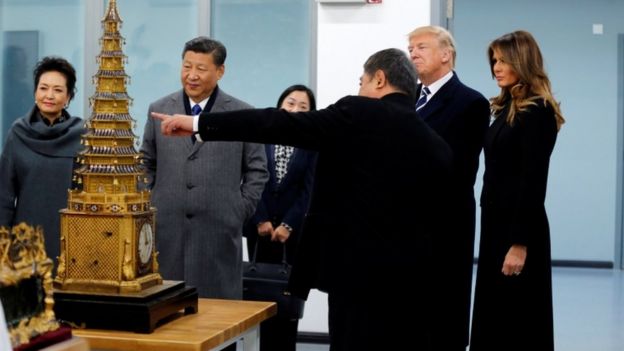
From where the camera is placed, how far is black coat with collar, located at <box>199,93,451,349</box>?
9.75ft

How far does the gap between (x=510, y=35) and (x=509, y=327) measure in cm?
115

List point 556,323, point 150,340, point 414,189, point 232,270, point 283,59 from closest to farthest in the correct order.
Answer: point 150,340 → point 414,189 → point 232,270 → point 283,59 → point 556,323

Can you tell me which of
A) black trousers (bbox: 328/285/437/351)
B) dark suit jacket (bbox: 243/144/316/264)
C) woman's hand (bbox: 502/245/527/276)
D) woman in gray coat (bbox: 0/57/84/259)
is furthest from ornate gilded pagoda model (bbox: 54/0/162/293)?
dark suit jacket (bbox: 243/144/316/264)

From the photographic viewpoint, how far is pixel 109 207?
2.80 meters

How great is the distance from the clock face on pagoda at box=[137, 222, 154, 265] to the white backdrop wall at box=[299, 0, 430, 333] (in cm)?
326

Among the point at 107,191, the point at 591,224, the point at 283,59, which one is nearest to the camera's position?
the point at 107,191

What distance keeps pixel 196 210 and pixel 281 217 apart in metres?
1.04

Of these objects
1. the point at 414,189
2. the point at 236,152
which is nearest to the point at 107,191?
the point at 414,189

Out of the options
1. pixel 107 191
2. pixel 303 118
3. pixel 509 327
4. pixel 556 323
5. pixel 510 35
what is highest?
pixel 510 35

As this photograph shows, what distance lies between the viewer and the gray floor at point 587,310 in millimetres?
6582

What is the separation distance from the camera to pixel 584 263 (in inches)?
431

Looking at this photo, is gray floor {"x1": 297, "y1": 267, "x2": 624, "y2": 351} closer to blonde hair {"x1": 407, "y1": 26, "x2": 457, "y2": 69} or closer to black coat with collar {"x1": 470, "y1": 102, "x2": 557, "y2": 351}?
black coat with collar {"x1": 470, "y1": 102, "x2": 557, "y2": 351}

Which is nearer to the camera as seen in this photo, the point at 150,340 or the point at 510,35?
the point at 150,340

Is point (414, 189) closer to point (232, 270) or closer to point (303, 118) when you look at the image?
point (303, 118)
